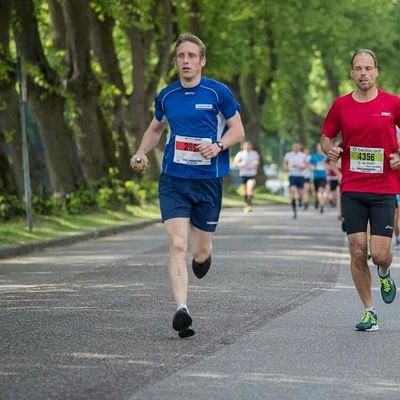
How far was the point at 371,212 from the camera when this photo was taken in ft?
35.1

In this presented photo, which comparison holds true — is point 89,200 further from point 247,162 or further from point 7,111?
point 247,162

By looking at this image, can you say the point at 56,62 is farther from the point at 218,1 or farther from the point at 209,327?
the point at 209,327

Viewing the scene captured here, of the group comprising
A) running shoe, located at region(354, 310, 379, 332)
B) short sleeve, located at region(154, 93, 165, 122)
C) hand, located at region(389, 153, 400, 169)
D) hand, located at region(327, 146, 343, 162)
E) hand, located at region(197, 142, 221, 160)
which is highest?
short sleeve, located at region(154, 93, 165, 122)

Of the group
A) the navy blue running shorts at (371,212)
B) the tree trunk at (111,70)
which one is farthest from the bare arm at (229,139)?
the tree trunk at (111,70)

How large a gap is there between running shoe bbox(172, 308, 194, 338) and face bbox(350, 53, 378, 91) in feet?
6.88

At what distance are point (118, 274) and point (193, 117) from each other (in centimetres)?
636

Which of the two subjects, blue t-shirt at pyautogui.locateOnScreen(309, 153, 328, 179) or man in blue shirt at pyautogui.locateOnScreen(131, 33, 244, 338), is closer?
man in blue shirt at pyautogui.locateOnScreen(131, 33, 244, 338)

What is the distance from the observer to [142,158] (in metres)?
10.5

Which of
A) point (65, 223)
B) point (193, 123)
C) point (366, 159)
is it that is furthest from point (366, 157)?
point (65, 223)

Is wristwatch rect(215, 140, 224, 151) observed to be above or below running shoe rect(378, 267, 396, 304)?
above

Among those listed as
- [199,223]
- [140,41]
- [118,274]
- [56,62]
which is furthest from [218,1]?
[199,223]

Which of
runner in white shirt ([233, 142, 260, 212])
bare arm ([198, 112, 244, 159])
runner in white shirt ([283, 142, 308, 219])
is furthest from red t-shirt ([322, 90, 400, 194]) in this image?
runner in white shirt ([233, 142, 260, 212])

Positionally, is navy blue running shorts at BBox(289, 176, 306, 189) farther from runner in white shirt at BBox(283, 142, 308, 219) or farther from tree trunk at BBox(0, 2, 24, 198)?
tree trunk at BBox(0, 2, 24, 198)

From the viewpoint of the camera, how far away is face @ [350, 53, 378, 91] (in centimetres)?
1042
